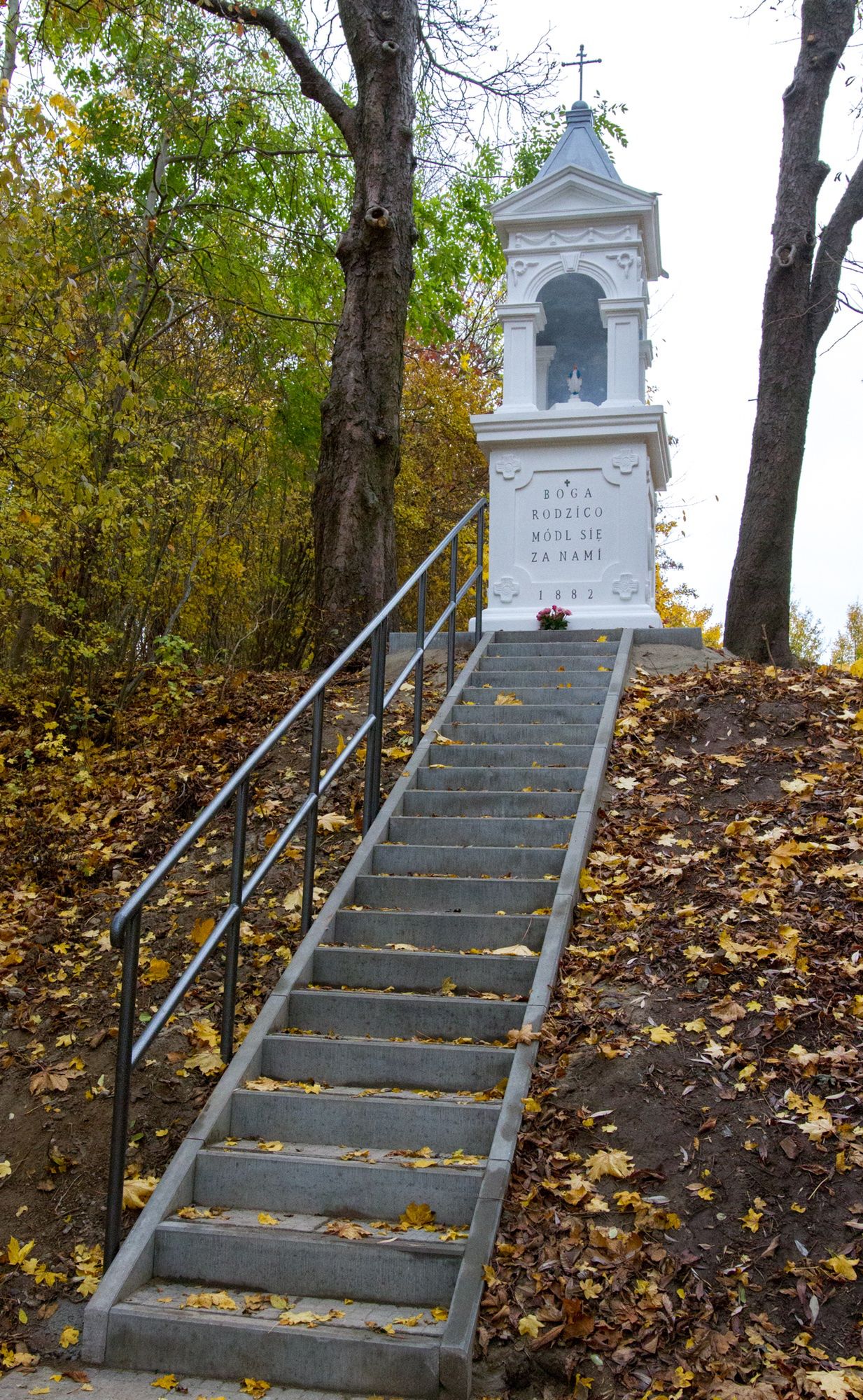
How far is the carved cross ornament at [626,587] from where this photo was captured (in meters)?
9.76

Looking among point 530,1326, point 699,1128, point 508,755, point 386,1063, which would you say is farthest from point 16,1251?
point 508,755

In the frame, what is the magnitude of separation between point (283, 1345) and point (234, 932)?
1.53m

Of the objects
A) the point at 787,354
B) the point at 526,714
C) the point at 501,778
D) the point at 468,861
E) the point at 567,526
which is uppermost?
the point at 787,354

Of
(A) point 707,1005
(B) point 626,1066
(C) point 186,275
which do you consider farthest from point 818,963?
(C) point 186,275

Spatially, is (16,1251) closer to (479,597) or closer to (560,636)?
(479,597)

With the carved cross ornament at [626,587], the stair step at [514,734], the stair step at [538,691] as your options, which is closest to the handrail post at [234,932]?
the stair step at [514,734]

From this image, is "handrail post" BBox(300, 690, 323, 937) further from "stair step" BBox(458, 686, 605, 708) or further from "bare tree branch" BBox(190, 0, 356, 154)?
"bare tree branch" BBox(190, 0, 356, 154)

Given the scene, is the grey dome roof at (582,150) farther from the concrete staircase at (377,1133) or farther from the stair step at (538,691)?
the concrete staircase at (377,1133)

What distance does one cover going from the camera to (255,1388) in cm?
336

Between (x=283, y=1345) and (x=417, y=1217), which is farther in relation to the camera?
(x=417, y=1217)

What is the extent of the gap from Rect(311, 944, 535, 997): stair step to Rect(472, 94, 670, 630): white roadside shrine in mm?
5026

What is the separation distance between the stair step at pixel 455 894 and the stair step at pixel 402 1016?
0.71 metres

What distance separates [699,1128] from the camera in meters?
3.99

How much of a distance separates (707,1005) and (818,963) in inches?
19.5
